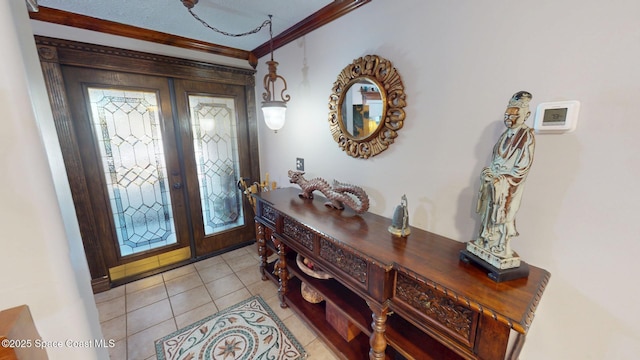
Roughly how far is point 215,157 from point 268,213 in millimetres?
1189

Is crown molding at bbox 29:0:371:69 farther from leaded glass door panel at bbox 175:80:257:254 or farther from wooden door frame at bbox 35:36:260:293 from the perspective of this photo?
leaded glass door panel at bbox 175:80:257:254

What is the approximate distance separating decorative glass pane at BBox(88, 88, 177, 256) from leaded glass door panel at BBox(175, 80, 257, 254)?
26 centimetres

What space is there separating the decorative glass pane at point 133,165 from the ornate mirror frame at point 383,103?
6.06ft

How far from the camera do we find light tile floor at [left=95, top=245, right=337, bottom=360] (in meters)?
1.68

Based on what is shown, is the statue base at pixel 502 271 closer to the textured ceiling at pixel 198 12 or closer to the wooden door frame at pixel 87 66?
the textured ceiling at pixel 198 12

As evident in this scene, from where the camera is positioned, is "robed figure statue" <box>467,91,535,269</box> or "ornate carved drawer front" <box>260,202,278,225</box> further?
"ornate carved drawer front" <box>260,202,278,225</box>

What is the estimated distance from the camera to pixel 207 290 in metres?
2.24

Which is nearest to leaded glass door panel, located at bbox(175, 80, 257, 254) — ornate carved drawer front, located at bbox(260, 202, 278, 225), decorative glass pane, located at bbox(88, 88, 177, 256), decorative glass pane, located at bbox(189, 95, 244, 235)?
decorative glass pane, located at bbox(189, 95, 244, 235)

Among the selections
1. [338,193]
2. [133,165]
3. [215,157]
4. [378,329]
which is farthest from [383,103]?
[133,165]

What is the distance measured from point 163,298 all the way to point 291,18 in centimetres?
267

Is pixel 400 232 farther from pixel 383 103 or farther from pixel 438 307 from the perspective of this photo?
pixel 383 103

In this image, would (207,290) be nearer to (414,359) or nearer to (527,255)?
(414,359)

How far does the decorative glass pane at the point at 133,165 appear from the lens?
213 cm

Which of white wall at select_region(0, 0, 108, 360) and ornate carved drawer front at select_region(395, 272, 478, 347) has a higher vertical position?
white wall at select_region(0, 0, 108, 360)
